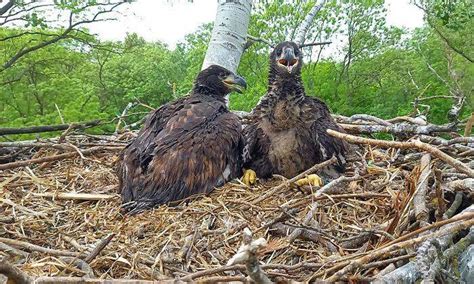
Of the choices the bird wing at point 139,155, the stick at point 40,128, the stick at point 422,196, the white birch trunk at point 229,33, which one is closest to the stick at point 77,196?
the bird wing at point 139,155

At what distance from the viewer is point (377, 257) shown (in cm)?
228

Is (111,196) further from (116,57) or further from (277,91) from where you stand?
(116,57)

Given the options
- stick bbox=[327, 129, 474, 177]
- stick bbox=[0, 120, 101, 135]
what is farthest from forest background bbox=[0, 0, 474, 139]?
stick bbox=[327, 129, 474, 177]

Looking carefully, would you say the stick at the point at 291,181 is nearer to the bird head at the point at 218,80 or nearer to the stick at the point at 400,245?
the stick at the point at 400,245


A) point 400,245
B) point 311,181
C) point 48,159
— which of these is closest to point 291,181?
point 311,181

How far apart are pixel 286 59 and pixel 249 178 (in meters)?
→ 1.02

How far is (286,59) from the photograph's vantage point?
14.6ft

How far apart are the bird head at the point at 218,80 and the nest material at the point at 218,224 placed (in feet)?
Result: 4.22

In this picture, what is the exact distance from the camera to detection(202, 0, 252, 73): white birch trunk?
17.9 feet

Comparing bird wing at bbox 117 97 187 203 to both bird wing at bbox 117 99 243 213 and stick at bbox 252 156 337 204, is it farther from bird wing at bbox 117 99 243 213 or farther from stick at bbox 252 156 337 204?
stick at bbox 252 156 337 204

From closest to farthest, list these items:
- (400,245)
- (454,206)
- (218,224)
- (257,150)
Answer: (400,245) < (454,206) < (218,224) < (257,150)

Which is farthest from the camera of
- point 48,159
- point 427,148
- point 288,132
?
point 48,159

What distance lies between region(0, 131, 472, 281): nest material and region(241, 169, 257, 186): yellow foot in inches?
4.0

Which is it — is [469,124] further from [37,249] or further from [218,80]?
[37,249]
